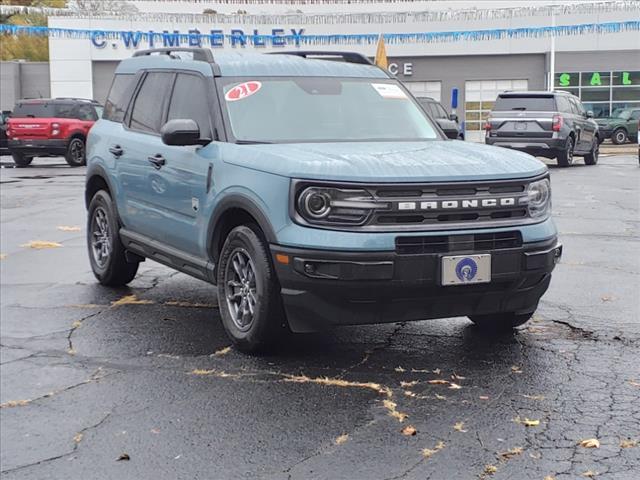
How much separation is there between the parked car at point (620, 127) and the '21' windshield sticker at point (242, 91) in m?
32.6

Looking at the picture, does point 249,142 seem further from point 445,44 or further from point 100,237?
point 445,44

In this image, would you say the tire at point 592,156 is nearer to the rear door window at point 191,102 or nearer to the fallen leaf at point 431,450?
the rear door window at point 191,102

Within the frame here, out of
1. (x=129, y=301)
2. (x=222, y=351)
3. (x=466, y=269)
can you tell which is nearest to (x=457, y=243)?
(x=466, y=269)

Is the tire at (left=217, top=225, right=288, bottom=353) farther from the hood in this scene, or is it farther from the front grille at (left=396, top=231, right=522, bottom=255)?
the front grille at (left=396, top=231, right=522, bottom=255)

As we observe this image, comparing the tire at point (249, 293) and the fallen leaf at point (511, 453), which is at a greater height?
the tire at point (249, 293)

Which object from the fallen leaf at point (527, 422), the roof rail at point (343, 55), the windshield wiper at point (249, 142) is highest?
the roof rail at point (343, 55)

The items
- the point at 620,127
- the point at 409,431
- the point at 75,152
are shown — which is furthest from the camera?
the point at 620,127

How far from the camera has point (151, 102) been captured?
716 cm

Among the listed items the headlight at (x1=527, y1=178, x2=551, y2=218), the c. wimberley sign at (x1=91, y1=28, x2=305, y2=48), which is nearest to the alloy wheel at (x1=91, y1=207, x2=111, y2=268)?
the headlight at (x1=527, y1=178, x2=551, y2=218)

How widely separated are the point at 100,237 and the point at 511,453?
497 cm

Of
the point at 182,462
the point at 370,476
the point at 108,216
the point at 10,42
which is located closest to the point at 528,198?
the point at 370,476

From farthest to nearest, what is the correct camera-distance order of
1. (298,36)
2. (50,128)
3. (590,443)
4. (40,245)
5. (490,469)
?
(298,36) < (50,128) < (40,245) < (590,443) < (490,469)

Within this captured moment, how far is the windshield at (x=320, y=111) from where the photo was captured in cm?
605

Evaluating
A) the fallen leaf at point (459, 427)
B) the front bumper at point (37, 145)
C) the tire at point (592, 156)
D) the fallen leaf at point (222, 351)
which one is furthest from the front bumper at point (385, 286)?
the front bumper at point (37, 145)
